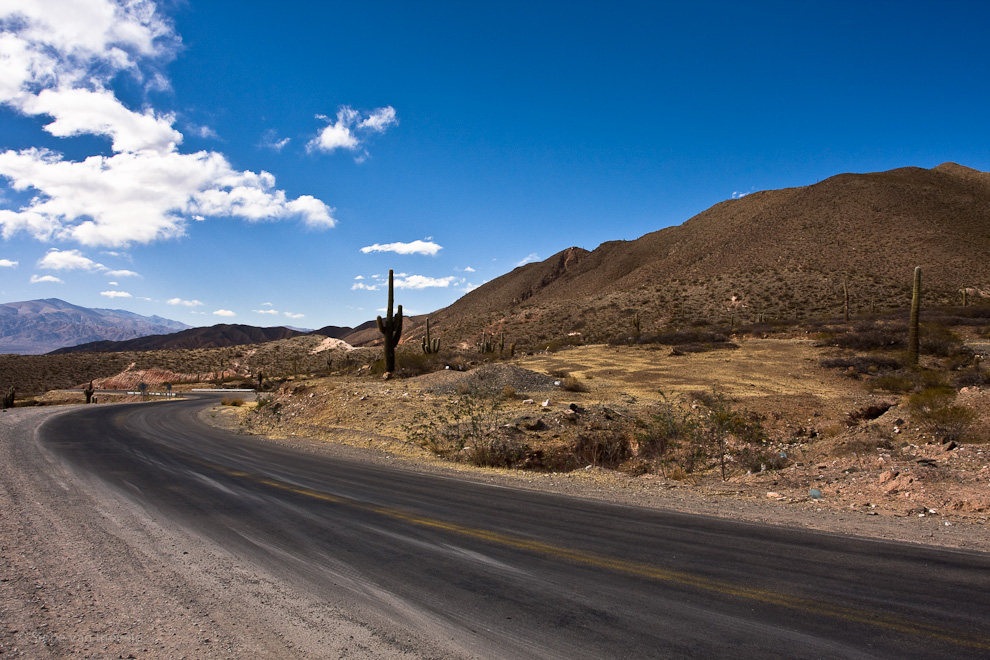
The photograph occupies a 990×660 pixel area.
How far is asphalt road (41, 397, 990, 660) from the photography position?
3.92 metres

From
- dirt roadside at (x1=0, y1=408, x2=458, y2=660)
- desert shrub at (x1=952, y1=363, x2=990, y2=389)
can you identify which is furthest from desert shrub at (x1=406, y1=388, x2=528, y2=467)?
desert shrub at (x1=952, y1=363, x2=990, y2=389)

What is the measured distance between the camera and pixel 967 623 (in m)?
4.09

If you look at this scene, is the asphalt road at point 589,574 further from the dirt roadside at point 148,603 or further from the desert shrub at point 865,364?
the desert shrub at point 865,364

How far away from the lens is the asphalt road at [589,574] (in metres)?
3.92

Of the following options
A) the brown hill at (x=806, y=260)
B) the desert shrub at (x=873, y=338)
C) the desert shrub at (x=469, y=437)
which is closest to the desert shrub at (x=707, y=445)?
the desert shrub at (x=469, y=437)

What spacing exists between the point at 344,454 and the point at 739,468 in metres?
10.3

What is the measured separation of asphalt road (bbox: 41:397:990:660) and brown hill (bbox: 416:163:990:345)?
49.8 m

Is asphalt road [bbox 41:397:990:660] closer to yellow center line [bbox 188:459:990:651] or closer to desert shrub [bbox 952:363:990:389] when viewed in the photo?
yellow center line [bbox 188:459:990:651]

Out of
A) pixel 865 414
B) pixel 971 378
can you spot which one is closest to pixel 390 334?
pixel 865 414

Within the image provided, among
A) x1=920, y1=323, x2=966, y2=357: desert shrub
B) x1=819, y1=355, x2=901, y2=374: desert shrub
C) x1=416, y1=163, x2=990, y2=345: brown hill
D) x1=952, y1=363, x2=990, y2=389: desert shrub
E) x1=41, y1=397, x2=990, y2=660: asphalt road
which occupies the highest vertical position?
x1=416, y1=163, x2=990, y2=345: brown hill

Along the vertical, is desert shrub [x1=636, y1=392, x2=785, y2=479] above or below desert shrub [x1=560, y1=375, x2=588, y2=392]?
below

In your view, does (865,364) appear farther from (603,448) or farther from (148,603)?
(148,603)

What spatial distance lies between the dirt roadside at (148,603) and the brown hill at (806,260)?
5200 centimetres

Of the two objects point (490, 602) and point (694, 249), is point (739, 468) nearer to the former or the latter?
point (490, 602)
